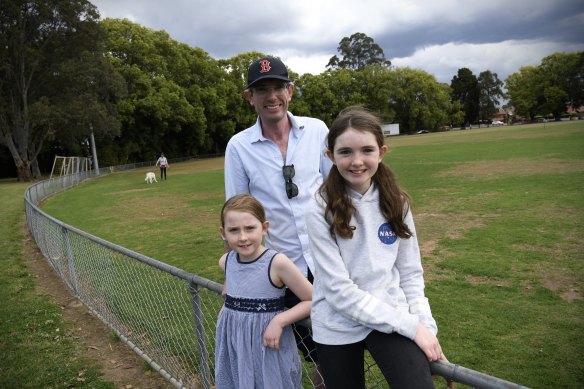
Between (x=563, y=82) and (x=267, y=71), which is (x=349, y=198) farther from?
(x=563, y=82)

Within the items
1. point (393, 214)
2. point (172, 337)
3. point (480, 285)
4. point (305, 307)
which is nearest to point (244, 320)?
point (305, 307)

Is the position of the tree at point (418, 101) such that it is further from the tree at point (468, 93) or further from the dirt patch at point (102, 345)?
the dirt patch at point (102, 345)

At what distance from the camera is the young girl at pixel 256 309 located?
2201 mm

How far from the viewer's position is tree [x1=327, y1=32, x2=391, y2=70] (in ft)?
285

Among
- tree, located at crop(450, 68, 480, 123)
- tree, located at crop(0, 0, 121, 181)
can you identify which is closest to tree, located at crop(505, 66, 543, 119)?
tree, located at crop(450, 68, 480, 123)

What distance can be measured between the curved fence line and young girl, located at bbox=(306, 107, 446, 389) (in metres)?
1.01

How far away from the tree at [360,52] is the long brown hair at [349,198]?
89552mm

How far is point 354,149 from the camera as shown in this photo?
75.4 inches

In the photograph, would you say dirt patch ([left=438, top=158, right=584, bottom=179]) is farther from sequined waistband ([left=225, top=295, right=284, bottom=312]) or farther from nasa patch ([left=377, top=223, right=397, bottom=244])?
nasa patch ([left=377, top=223, right=397, bottom=244])

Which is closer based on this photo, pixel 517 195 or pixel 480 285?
pixel 480 285

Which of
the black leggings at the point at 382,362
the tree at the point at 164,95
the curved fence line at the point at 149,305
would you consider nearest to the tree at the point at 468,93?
the tree at the point at 164,95

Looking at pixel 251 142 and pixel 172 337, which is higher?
pixel 251 142

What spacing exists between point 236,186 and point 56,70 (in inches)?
1468

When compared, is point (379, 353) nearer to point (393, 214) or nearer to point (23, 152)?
point (393, 214)
